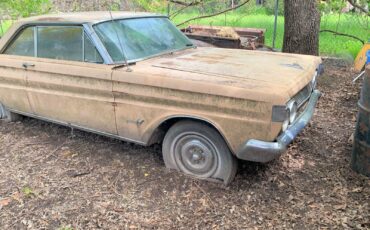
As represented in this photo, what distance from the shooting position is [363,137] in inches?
152

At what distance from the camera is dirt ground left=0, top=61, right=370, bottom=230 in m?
3.38

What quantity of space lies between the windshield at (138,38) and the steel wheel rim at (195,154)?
104 centimetres

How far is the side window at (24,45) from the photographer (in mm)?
4770

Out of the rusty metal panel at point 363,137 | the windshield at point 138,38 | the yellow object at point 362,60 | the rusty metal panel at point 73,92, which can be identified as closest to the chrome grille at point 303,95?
the rusty metal panel at point 363,137

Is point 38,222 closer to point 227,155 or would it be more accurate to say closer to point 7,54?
point 227,155

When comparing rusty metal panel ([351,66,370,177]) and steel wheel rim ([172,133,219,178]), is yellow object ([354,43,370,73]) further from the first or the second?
steel wheel rim ([172,133,219,178])

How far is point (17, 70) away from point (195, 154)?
2588 mm

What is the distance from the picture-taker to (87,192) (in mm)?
3842

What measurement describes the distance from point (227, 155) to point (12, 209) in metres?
2.09

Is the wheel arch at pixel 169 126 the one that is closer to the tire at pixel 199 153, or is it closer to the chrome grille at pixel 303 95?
the tire at pixel 199 153

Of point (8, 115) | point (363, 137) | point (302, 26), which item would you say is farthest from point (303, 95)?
point (8, 115)

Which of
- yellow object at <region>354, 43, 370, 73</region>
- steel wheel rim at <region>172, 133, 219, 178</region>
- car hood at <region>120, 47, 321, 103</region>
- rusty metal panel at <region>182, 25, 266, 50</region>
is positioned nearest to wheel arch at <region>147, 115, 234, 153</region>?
steel wheel rim at <region>172, 133, 219, 178</region>

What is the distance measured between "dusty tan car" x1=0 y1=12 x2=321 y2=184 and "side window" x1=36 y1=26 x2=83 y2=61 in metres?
0.01

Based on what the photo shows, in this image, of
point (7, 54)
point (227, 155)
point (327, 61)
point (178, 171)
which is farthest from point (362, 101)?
point (327, 61)
